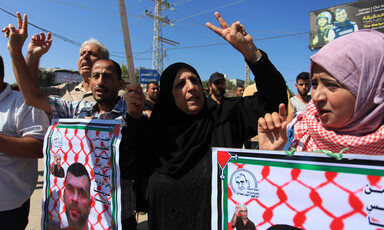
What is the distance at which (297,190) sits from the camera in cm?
88

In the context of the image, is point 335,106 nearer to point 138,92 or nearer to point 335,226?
point 335,226

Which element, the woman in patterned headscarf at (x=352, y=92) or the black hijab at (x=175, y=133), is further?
the black hijab at (x=175, y=133)

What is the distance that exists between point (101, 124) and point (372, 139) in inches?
54.3

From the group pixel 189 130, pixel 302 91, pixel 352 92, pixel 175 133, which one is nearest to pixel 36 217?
pixel 175 133

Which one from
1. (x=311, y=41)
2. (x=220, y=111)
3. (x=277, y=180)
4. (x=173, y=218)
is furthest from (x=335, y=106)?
(x=311, y=41)

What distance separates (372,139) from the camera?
0.84 meters

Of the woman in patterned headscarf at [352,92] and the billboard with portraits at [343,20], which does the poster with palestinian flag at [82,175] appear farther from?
the billboard with portraits at [343,20]

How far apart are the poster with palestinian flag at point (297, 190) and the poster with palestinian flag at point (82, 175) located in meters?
0.65

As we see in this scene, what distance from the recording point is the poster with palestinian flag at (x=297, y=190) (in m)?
0.76

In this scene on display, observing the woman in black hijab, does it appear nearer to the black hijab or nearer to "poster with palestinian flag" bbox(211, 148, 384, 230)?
the black hijab

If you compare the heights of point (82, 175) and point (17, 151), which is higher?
point (17, 151)

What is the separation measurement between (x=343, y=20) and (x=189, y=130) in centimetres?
1349

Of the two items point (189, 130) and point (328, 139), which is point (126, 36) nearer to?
point (189, 130)

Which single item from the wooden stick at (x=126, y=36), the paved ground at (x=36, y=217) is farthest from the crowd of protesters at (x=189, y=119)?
the paved ground at (x=36, y=217)
